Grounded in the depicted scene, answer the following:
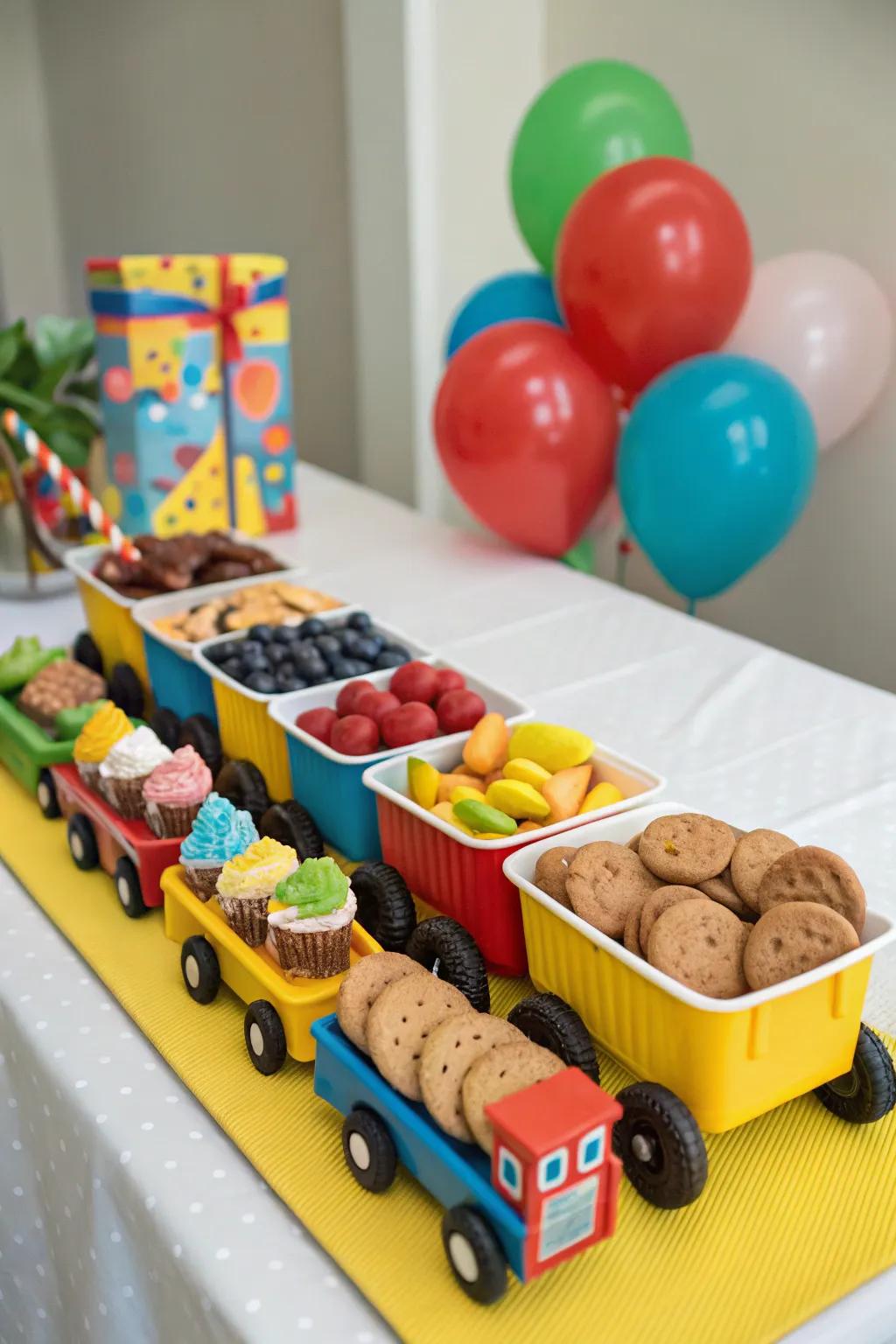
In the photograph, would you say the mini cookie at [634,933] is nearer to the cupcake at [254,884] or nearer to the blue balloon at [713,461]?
the cupcake at [254,884]

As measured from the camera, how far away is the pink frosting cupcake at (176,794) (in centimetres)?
87

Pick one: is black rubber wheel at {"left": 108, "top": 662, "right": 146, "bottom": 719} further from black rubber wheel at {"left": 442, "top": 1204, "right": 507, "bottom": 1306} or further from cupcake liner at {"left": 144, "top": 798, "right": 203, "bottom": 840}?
black rubber wheel at {"left": 442, "top": 1204, "right": 507, "bottom": 1306}

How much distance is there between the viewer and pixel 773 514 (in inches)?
63.3

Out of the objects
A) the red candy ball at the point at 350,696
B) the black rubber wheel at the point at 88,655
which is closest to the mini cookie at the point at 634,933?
the red candy ball at the point at 350,696

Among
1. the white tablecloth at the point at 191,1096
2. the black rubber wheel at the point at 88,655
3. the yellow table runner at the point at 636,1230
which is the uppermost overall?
the black rubber wheel at the point at 88,655

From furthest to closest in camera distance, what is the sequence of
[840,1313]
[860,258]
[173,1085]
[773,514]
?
[860,258]
[773,514]
[173,1085]
[840,1313]

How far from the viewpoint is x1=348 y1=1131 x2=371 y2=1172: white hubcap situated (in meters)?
0.62

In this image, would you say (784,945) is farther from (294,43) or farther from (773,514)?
(294,43)

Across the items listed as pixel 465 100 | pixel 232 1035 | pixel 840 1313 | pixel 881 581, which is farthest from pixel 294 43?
pixel 840 1313

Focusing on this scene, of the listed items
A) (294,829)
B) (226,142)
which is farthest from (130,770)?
(226,142)

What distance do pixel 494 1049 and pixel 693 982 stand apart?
0.35 feet

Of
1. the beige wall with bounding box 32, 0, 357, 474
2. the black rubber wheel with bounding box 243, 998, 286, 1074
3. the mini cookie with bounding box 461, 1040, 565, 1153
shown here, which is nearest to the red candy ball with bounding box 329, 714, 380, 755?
the black rubber wheel with bounding box 243, 998, 286, 1074

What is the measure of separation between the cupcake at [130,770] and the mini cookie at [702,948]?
412mm

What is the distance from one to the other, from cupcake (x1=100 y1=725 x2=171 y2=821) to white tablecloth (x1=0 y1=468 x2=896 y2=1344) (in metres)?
0.10
